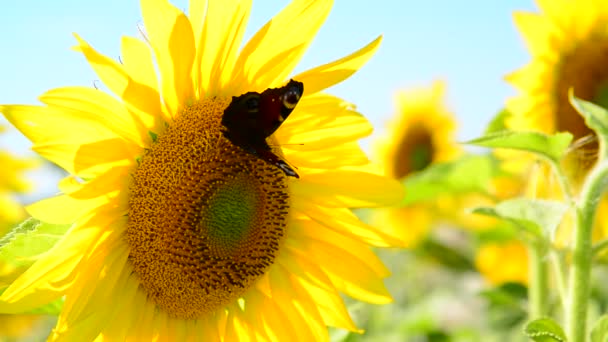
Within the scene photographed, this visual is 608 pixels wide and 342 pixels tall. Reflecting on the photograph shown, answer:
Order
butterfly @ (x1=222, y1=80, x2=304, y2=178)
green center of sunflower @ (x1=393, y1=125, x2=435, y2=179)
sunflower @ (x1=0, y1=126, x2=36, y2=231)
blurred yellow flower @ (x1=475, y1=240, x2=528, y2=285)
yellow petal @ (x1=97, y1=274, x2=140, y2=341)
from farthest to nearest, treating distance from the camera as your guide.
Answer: green center of sunflower @ (x1=393, y1=125, x2=435, y2=179) → blurred yellow flower @ (x1=475, y1=240, x2=528, y2=285) → sunflower @ (x1=0, y1=126, x2=36, y2=231) → yellow petal @ (x1=97, y1=274, x2=140, y2=341) → butterfly @ (x1=222, y1=80, x2=304, y2=178)

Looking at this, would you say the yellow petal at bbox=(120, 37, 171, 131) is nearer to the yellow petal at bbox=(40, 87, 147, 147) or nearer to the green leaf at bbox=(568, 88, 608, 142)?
the yellow petal at bbox=(40, 87, 147, 147)

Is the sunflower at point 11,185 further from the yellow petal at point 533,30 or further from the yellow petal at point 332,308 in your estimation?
the yellow petal at point 533,30

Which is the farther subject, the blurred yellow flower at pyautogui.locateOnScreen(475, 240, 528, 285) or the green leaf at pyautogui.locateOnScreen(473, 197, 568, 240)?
the blurred yellow flower at pyautogui.locateOnScreen(475, 240, 528, 285)

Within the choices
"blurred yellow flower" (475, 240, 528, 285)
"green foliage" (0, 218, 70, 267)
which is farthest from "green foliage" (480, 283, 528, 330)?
"green foliage" (0, 218, 70, 267)

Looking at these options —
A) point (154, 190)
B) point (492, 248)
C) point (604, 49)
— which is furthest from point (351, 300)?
point (492, 248)

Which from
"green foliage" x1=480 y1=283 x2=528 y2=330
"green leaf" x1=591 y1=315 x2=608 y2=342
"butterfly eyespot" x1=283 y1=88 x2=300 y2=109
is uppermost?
"butterfly eyespot" x1=283 y1=88 x2=300 y2=109

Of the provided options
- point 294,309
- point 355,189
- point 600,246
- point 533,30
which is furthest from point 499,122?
point 294,309

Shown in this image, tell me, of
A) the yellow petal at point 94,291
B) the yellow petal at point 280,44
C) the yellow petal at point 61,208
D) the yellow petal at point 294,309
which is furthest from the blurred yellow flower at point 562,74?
the yellow petal at point 61,208

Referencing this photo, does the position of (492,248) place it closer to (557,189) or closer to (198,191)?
(557,189)
